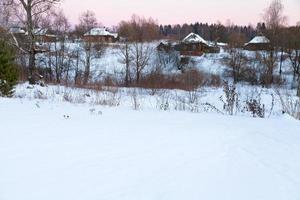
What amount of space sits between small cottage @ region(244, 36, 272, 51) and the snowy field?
39.2 metres

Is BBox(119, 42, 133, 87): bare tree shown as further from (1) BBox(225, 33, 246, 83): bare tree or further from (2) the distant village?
(1) BBox(225, 33, 246, 83): bare tree

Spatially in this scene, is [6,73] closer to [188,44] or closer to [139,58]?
[139,58]

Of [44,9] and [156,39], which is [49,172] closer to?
[44,9]

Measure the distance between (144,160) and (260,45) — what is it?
44.0 metres

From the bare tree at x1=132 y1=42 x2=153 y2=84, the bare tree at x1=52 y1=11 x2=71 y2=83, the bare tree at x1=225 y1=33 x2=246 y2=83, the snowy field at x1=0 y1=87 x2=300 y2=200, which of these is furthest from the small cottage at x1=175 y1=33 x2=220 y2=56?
the snowy field at x1=0 y1=87 x2=300 y2=200

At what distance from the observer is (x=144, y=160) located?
11.3 feet

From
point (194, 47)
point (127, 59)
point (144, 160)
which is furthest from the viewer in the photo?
point (194, 47)

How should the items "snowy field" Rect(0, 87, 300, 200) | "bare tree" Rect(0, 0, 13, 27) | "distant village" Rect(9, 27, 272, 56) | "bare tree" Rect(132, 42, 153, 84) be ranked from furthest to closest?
"distant village" Rect(9, 27, 272, 56), "bare tree" Rect(132, 42, 153, 84), "bare tree" Rect(0, 0, 13, 27), "snowy field" Rect(0, 87, 300, 200)

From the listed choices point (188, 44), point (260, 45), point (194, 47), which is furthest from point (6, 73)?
point (194, 47)

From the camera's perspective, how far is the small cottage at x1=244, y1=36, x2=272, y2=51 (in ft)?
139

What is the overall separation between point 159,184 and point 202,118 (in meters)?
3.61

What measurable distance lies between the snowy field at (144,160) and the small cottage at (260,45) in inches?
1543

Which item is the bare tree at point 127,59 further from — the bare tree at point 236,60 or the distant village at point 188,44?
the bare tree at point 236,60

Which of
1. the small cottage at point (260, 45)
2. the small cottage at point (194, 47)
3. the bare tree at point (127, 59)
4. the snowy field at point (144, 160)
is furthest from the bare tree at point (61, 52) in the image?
the snowy field at point (144, 160)
